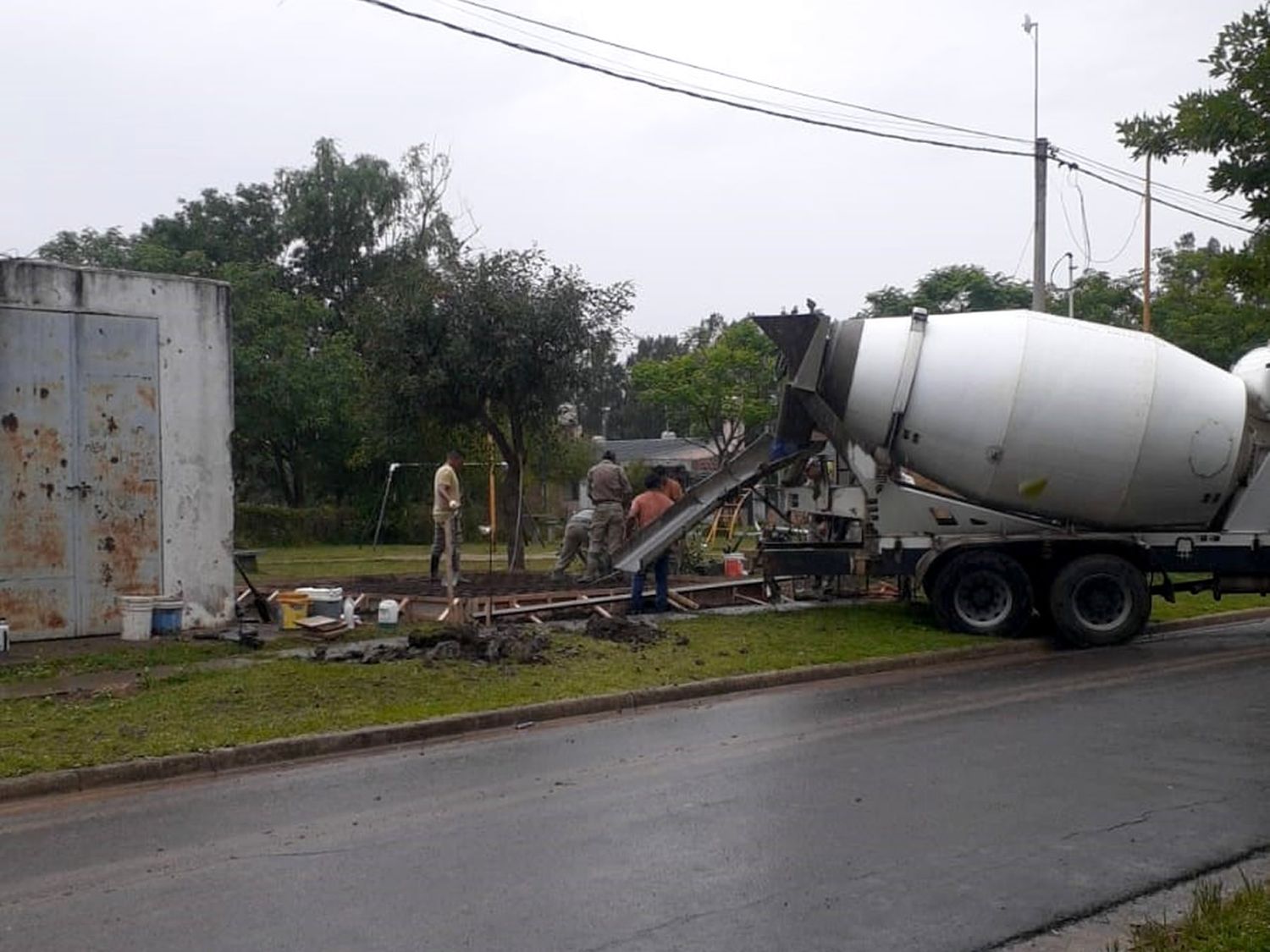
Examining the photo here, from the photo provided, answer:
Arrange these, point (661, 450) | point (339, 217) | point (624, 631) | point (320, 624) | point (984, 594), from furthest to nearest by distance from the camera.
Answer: point (661, 450), point (339, 217), point (984, 594), point (624, 631), point (320, 624)

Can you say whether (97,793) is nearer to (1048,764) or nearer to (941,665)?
(1048,764)

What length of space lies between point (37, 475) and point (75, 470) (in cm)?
38

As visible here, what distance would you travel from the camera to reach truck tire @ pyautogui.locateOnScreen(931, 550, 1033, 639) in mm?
14789

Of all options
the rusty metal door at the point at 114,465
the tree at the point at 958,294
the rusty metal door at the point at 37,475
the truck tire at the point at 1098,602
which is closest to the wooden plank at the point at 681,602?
the truck tire at the point at 1098,602

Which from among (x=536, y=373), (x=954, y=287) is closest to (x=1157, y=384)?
(x=536, y=373)

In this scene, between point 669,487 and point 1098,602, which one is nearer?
point 1098,602

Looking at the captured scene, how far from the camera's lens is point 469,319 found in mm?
19047

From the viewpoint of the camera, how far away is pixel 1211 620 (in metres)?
17.0

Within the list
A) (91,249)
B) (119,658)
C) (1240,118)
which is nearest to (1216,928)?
(1240,118)

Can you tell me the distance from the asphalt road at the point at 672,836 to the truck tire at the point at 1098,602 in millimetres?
3925

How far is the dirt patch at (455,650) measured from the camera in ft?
40.6

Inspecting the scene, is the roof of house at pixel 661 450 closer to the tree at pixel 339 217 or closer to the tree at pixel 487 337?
the tree at pixel 339 217

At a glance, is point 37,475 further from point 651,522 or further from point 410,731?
point 651,522

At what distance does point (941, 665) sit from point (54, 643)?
8560 millimetres
